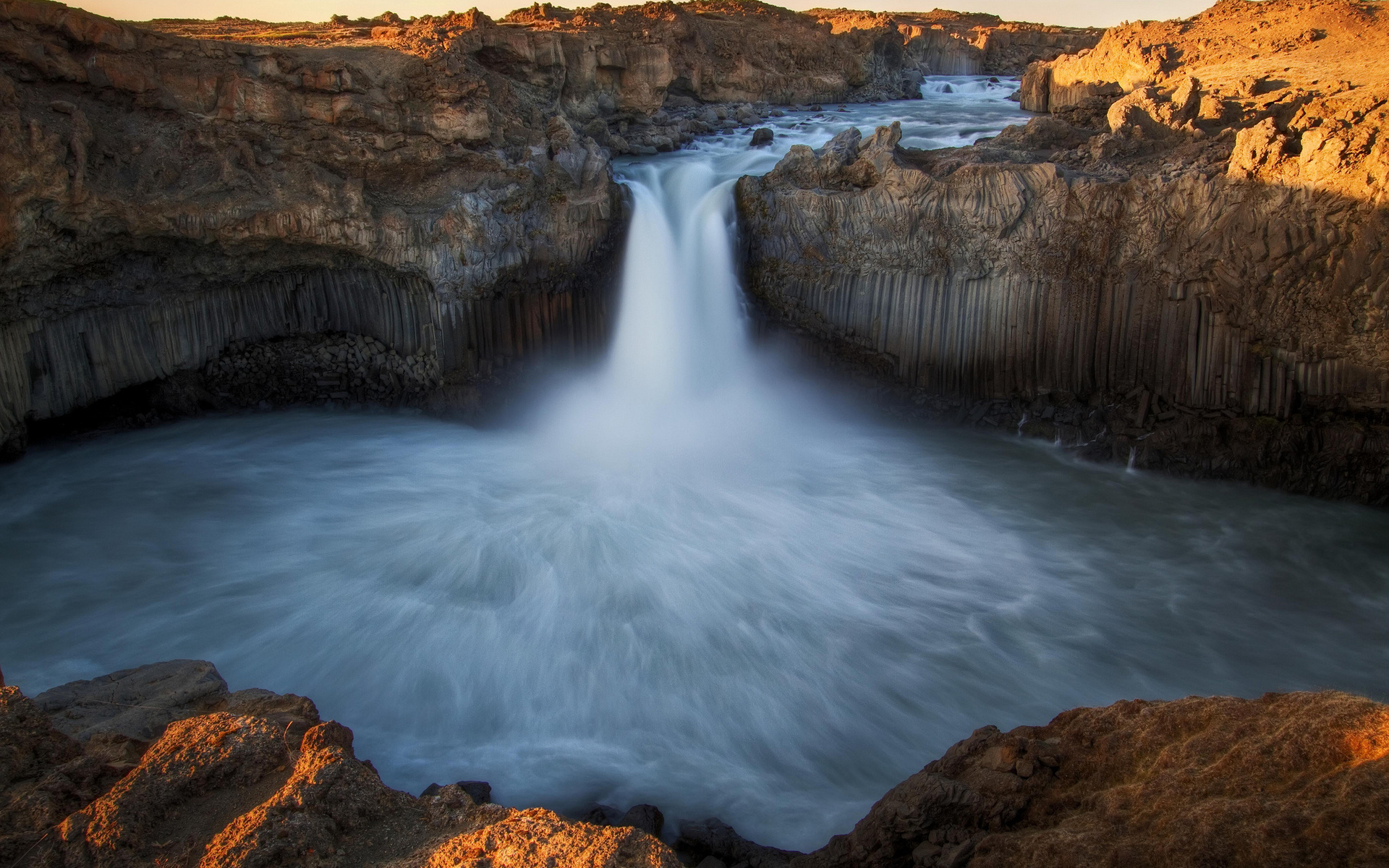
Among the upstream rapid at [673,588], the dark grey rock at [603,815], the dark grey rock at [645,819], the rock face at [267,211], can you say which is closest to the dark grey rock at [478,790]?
the upstream rapid at [673,588]

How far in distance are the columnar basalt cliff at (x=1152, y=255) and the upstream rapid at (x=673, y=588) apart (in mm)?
788

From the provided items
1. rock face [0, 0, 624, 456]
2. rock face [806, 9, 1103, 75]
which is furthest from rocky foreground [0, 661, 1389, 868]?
rock face [806, 9, 1103, 75]

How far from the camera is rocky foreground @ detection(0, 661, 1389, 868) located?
259 cm

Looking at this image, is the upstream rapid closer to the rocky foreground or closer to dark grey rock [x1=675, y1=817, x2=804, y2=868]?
dark grey rock [x1=675, y1=817, x2=804, y2=868]

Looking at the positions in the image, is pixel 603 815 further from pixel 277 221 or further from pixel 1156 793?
pixel 277 221

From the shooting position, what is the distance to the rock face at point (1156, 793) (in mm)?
2473

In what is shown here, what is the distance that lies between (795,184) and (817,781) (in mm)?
8052

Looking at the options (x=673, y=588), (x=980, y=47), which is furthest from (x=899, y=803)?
(x=980, y=47)

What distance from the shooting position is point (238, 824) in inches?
112

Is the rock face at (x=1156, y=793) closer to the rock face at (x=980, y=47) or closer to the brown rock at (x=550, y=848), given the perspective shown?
the brown rock at (x=550, y=848)

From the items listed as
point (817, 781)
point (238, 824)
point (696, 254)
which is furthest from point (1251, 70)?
point (238, 824)

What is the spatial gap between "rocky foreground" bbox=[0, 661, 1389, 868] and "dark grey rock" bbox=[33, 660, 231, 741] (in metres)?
0.23

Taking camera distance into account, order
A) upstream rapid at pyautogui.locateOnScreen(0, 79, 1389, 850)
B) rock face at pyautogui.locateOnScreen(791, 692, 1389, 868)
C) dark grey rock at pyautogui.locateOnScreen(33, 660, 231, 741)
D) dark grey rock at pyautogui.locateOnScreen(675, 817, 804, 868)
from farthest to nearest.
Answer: upstream rapid at pyautogui.locateOnScreen(0, 79, 1389, 850) < dark grey rock at pyautogui.locateOnScreen(675, 817, 804, 868) < dark grey rock at pyautogui.locateOnScreen(33, 660, 231, 741) < rock face at pyautogui.locateOnScreen(791, 692, 1389, 868)

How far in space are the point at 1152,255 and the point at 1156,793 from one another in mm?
7941
